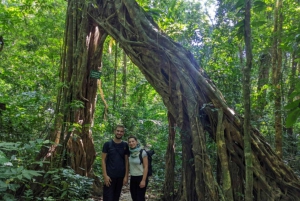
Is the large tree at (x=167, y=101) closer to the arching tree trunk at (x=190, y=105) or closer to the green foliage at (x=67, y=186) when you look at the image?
the arching tree trunk at (x=190, y=105)

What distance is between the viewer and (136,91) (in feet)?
20.6

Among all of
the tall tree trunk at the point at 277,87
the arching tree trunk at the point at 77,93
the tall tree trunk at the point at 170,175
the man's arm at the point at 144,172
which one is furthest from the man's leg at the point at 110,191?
the tall tree trunk at the point at 277,87

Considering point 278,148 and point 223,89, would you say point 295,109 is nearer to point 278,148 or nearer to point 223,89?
point 223,89

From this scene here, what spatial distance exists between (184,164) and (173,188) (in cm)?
71

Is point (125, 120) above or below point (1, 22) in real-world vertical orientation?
below

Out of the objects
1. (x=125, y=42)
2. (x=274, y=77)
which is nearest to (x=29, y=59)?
Result: (x=125, y=42)

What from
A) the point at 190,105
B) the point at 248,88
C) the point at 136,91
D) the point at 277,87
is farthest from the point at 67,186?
the point at 277,87

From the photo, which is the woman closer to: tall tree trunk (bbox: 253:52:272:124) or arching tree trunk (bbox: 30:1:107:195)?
arching tree trunk (bbox: 30:1:107:195)

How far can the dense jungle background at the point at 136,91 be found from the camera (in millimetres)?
2672

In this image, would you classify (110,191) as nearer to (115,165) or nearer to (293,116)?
(115,165)

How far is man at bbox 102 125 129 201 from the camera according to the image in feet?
11.5

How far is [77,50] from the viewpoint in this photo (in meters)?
4.09

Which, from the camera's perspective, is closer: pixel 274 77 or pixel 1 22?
pixel 1 22

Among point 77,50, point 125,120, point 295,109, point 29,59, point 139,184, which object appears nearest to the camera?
point 295,109
